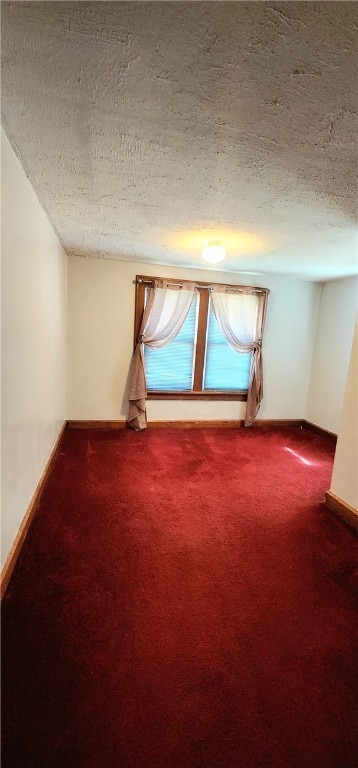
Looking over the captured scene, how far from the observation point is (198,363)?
4.18m

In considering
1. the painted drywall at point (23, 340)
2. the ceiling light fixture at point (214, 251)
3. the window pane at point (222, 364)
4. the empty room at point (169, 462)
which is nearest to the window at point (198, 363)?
the window pane at point (222, 364)

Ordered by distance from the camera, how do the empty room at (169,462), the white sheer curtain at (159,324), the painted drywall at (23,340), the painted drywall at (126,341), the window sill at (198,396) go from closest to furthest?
1. the empty room at (169,462)
2. the painted drywall at (23,340)
3. the painted drywall at (126,341)
4. the white sheer curtain at (159,324)
5. the window sill at (198,396)

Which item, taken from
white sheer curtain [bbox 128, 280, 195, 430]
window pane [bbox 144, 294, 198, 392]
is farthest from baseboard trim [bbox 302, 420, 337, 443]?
white sheer curtain [bbox 128, 280, 195, 430]

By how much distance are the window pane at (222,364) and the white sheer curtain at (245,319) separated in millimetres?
91

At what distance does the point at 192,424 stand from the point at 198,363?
88cm

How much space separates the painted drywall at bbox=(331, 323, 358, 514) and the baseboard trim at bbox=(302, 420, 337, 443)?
1.87 meters

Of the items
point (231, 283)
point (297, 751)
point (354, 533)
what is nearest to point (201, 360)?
point (231, 283)

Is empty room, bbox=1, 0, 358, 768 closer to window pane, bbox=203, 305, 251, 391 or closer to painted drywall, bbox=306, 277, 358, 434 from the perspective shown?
painted drywall, bbox=306, 277, 358, 434

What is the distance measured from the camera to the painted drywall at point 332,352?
3938 mm

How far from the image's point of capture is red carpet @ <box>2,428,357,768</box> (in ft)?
3.24

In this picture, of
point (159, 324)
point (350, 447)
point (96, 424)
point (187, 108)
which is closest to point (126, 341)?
point (159, 324)

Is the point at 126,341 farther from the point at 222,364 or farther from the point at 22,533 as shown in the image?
the point at 22,533

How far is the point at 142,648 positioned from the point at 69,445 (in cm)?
240

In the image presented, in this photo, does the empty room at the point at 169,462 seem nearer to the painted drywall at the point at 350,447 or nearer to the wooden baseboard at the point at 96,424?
the painted drywall at the point at 350,447
